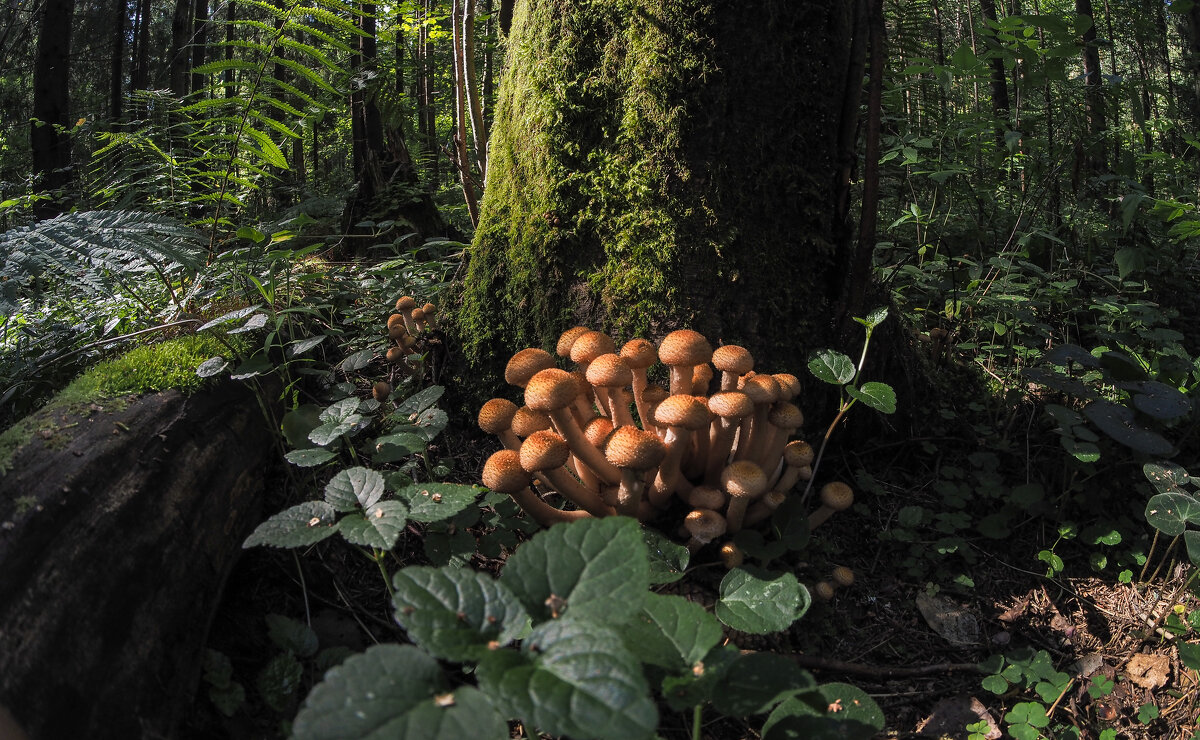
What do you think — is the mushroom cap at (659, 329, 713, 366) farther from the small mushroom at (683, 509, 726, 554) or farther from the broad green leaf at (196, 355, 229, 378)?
the broad green leaf at (196, 355, 229, 378)

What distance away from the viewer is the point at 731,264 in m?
2.46

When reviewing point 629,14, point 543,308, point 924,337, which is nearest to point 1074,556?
point 924,337

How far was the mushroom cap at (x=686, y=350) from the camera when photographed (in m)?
2.07

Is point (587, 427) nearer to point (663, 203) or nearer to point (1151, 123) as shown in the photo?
point (663, 203)

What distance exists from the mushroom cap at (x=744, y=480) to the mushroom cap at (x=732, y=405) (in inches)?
6.4

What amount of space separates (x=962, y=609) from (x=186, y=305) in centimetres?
358

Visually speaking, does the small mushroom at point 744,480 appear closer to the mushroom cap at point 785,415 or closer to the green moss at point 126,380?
the mushroom cap at point 785,415

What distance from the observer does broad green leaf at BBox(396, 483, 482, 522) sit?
5.58 ft

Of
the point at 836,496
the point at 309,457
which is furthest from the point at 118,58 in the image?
the point at 836,496

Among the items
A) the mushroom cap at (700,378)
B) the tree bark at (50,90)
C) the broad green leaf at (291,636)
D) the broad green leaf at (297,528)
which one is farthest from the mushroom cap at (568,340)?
the tree bark at (50,90)

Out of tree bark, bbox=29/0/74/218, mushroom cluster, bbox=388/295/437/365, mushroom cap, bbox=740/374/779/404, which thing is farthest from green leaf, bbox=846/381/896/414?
tree bark, bbox=29/0/74/218

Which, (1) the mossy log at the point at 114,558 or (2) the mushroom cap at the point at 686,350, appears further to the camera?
(2) the mushroom cap at the point at 686,350

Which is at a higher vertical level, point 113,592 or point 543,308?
point 543,308

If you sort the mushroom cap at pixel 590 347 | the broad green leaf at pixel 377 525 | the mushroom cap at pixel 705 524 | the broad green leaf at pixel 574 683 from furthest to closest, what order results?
A: 1. the mushroom cap at pixel 590 347
2. the mushroom cap at pixel 705 524
3. the broad green leaf at pixel 377 525
4. the broad green leaf at pixel 574 683
